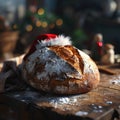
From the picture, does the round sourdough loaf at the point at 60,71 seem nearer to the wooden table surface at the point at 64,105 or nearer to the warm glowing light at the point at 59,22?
the wooden table surface at the point at 64,105

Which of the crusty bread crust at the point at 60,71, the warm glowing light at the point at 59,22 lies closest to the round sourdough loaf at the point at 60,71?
the crusty bread crust at the point at 60,71

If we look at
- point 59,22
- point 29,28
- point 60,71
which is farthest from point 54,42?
point 59,22

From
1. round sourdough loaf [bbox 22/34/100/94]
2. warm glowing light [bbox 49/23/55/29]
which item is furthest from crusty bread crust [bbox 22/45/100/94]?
warm glowing light [bbox 49/23/55/29]

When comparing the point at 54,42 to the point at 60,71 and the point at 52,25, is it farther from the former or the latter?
the point at 52,25

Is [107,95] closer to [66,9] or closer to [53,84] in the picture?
[53,84]

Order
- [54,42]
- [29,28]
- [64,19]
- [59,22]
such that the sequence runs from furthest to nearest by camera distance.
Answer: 1. [64,19]
2. [59,22]
3. [29,28]
4. [54,42]

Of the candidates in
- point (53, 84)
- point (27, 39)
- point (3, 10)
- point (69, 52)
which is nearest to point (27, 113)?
point (53, 84)
